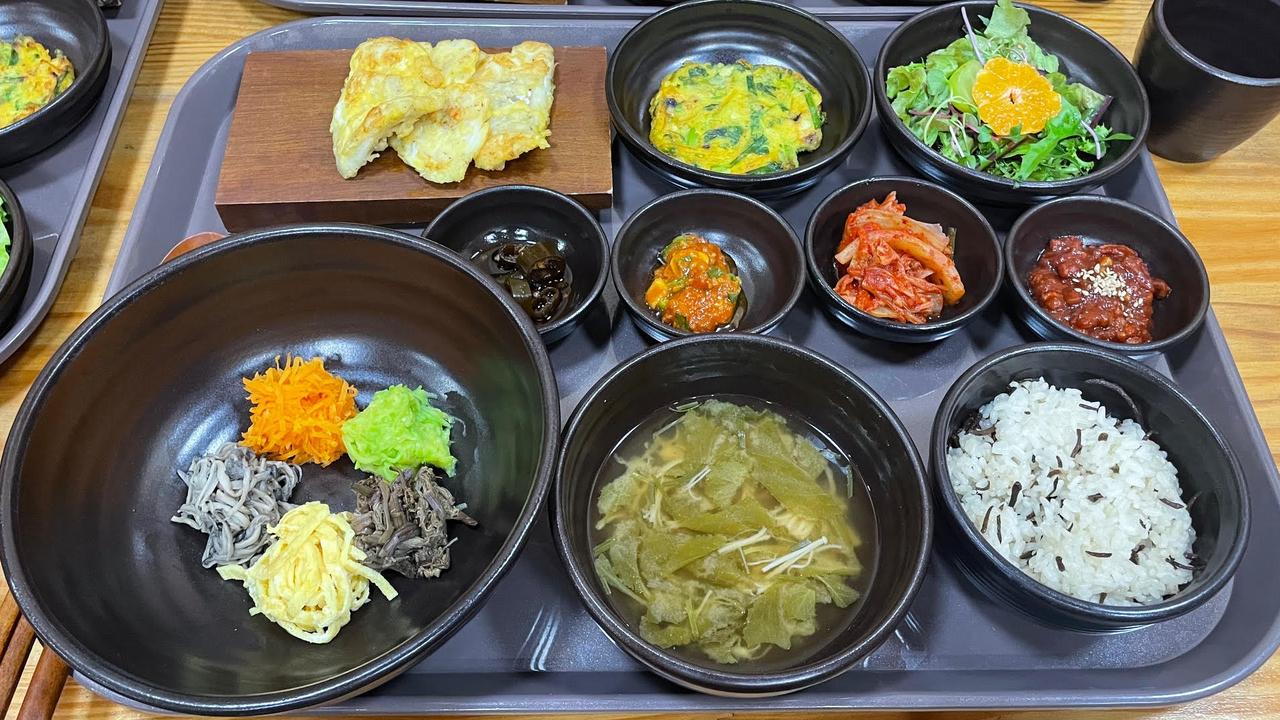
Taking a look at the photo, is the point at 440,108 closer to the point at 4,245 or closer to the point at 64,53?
the point at 4,245

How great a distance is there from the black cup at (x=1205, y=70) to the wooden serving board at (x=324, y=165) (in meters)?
1.77

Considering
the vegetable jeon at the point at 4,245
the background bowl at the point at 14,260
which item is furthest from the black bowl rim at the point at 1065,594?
the vegetable jeon at the point at 4,245

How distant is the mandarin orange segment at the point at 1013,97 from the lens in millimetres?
2576

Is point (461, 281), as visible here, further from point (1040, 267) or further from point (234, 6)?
point (234, 6)

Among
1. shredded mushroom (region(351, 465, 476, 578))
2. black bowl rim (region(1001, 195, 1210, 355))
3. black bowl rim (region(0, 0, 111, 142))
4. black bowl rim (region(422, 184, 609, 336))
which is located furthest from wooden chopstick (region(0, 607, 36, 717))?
black bowl rim (region(1001, 195, 1210, 355))

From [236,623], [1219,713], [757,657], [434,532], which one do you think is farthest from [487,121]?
[1219,713]

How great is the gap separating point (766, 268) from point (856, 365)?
389mm

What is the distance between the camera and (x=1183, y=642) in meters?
1.87

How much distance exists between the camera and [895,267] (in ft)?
7.32

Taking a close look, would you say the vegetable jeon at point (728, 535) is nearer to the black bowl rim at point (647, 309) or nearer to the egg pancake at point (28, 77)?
the black bowl rim at point (647, 309)

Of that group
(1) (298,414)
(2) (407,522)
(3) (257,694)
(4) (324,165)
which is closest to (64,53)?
(4) (324,165)

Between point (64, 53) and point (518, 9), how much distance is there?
5.09 feet

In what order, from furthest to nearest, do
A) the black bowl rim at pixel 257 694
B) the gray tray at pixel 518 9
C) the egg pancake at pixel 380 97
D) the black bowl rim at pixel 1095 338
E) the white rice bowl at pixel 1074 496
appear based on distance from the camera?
the gray tray at pixel 518 9
the egg pancake at pixel 380 97
the black bowl rim at pixel 1095 338
the white rice bowl at pixel 1074 496
the black bowl rim at pixel 257 694

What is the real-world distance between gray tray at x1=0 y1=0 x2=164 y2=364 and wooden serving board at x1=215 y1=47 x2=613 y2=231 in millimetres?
421
